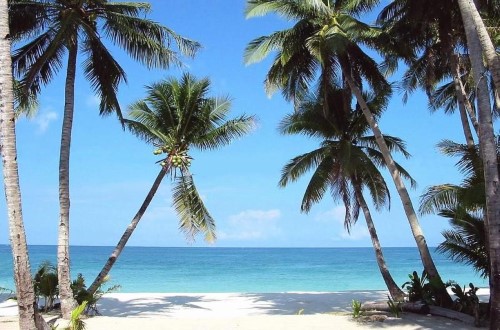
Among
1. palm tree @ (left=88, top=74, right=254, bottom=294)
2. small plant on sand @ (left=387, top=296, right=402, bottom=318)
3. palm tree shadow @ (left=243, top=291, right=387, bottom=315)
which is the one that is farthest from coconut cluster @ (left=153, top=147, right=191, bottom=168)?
small plant on sand @ (left=387, top=296, right=402, bottom=318)

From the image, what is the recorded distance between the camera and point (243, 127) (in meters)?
16.2

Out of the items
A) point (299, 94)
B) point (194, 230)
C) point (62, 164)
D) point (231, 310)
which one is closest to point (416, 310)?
point (231, 310)

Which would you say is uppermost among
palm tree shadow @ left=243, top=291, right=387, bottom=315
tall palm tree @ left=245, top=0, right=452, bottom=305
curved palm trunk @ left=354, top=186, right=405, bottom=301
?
tall palm tree @ left=245, top=0, right=452, bottom=305

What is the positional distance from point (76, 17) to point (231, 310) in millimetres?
9067

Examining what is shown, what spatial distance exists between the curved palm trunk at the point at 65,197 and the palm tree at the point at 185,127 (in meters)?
2.94

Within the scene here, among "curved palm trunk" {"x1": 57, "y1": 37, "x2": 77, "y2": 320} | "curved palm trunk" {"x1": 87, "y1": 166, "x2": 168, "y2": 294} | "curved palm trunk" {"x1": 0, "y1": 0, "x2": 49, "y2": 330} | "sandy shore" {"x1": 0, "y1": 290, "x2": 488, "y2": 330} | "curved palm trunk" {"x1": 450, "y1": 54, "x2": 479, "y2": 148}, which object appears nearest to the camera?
"curved palm trunk" {"x1": 0, "y1": 0, "x2": 49, "y2": 330}

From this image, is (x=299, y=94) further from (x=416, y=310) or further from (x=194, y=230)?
(x=416, y=310)

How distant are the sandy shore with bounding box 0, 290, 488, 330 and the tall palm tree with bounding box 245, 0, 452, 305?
3.19 meters

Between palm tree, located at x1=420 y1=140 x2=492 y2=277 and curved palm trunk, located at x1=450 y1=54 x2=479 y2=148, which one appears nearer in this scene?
palm tree, located at x1=420 y1=140 x2=492 y2=277

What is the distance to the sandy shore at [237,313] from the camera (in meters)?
11.0

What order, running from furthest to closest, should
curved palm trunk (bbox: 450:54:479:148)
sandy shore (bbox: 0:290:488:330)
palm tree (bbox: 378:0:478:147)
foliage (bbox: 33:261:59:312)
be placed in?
curved palm trunk (bbox: 450:54:479:148) → palm tree (bbox: 378:0:478:147) → foliage (bbox: 33:261:59:312) → sandy shore (bbox: 0:290:488:330)

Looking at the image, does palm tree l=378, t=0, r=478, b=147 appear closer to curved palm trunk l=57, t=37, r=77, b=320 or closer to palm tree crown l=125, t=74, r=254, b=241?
palm tree crown l=125, t=74, r=254, b=241

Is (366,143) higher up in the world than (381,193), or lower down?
higher up

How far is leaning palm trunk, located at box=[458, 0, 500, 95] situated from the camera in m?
9.66
